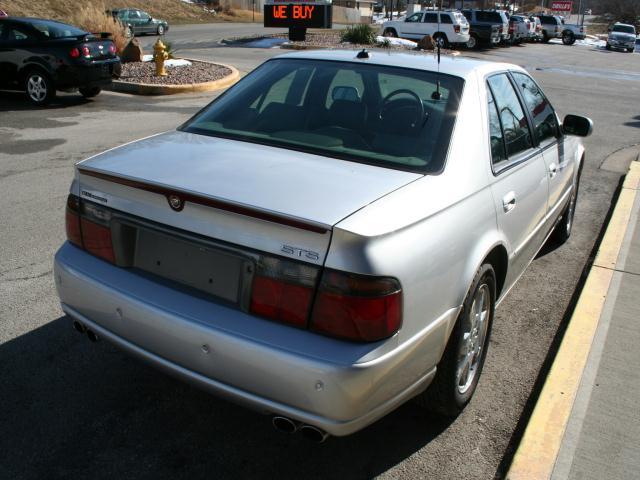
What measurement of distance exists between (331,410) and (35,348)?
207 cm

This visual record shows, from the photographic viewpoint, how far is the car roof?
3541 millimetres

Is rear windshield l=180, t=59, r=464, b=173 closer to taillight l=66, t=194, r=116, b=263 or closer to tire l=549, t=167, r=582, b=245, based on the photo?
taillight l=66, t=194, r=116, b=263

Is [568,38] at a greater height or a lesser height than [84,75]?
greater

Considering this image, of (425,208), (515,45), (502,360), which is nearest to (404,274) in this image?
(425,208)

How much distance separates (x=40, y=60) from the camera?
11.6 metres

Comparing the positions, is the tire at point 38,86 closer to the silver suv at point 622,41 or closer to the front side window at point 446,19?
the front side window at point 446,19

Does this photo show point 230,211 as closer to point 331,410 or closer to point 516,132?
point 331,410

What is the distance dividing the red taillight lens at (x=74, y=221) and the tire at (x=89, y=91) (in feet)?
34.0

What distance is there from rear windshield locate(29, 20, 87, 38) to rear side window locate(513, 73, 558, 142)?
1012 cm

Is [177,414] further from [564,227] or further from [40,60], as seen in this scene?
[40,60]

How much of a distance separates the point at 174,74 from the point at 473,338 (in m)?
13.3

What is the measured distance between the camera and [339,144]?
319cm

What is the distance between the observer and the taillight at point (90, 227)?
9.42 ft

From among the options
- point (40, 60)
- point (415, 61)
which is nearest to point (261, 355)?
point (415, 61)
